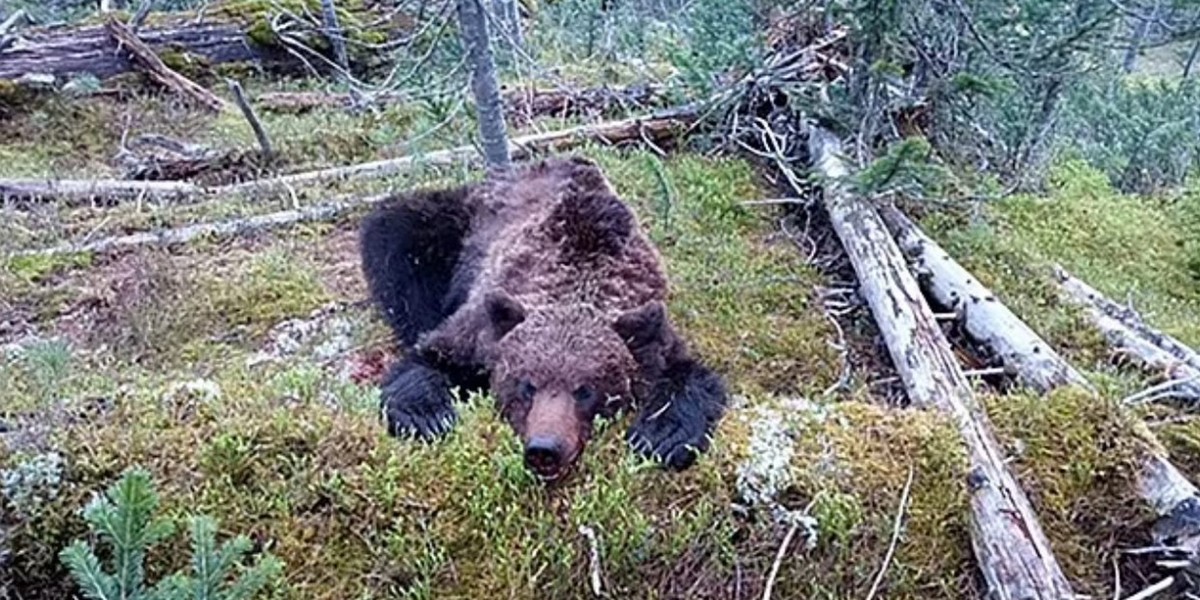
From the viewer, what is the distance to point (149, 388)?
11.0 feet

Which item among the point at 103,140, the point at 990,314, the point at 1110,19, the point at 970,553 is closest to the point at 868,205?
the point at 990,314

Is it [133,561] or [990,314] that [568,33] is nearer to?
[990,314]

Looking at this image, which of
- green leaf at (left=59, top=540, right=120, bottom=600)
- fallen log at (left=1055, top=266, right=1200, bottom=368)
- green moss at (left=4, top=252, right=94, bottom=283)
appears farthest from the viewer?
green moss at (left=4, top=252, right=94, bottom=283)

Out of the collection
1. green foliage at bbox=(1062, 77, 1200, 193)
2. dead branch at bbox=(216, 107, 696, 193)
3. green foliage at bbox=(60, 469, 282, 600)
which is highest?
green foliage at bbox=(60, 469, 282, 600)

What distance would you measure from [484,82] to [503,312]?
3047 millimetres

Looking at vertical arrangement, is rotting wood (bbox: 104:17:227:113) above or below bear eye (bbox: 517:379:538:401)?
below

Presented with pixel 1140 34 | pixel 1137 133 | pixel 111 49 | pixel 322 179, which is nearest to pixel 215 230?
pixel 322 179

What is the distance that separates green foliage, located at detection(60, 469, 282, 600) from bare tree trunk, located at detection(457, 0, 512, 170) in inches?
Answer: 153

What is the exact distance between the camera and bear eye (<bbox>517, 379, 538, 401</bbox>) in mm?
3383

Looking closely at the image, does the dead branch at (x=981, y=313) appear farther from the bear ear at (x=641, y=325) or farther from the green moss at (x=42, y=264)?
the green moss at (x=42, y=264)

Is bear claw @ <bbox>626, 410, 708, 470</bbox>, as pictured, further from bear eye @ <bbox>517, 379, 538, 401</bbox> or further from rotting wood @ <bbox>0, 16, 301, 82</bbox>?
rotting wood @ <bbox>0, 16, 301, 82</bbox>

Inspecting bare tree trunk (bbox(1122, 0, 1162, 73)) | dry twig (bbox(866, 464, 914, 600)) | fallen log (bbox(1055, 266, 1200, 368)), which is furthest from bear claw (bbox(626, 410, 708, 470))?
bare tree trunk (bbox(1122, 0, 1162, 73))

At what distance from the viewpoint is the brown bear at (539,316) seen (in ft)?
10.9

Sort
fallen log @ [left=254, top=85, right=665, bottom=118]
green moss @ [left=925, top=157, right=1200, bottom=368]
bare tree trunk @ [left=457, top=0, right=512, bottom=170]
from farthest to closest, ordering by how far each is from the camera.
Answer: fallen log @ [left=254, top=85, right=665, bottom=118], bare tree trunk @ [left=457, top=0, right=512, bottom=170], green moss @ [left=925, top=157, right=1200, bottom=368]
